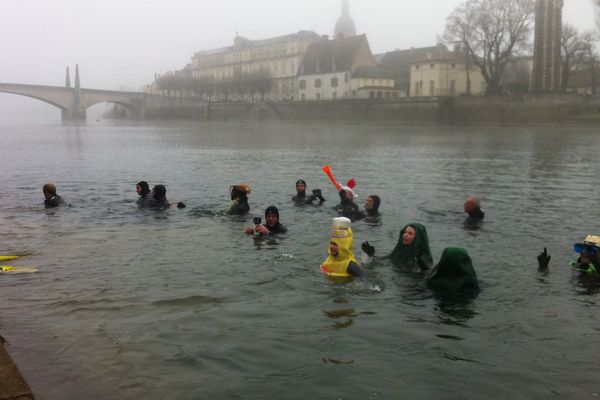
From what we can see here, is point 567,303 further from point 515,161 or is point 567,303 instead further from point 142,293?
point 515,161

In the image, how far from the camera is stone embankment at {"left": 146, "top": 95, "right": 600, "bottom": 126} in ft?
194

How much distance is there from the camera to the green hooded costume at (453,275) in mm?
7730

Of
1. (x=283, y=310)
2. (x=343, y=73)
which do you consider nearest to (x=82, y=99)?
(x=343, y=73)

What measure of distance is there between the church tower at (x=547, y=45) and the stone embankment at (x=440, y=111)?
2.53 meters

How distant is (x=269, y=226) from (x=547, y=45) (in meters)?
59.0

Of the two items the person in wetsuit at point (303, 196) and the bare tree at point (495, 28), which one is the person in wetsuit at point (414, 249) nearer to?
the person in wetsuit at point (303, 196)

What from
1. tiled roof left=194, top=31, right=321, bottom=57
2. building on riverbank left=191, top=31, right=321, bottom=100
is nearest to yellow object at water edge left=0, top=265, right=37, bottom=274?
building on riverbank left=191, top=31, right=321, bottom=100

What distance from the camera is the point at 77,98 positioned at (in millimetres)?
123750

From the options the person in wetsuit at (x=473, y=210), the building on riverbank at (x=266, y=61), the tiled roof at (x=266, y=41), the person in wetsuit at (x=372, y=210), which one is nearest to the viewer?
the person in wetsuit at (x=473, y=210)

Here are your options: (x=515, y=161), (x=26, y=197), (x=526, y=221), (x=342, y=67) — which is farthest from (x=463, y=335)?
(x=342, y=67)

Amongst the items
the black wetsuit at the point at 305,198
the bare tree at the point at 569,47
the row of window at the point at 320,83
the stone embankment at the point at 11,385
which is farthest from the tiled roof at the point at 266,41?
the stone embankment at the point at 11,385

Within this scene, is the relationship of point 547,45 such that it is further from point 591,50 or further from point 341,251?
point 341,251

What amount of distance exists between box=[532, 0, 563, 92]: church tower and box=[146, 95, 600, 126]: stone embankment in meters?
2.53

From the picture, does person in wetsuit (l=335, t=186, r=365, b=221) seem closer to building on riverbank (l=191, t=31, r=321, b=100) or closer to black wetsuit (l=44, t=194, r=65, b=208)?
black wetsuit (l=44, t=194, r=65, b=208)
